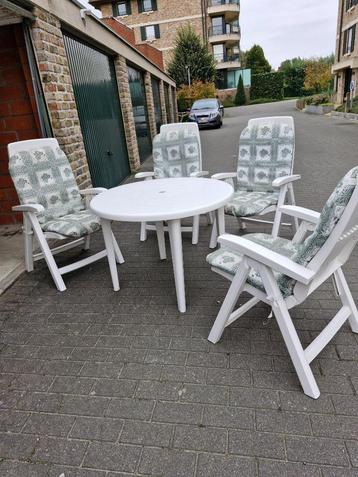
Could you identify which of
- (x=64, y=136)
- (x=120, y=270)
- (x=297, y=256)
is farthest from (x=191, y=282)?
(x=64, y=136)

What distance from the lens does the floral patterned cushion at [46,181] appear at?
2709 mm

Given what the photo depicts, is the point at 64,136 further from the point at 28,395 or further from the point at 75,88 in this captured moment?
the point at 28,395

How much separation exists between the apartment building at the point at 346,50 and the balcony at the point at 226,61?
39.9ft

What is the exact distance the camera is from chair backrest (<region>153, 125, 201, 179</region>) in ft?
11.8

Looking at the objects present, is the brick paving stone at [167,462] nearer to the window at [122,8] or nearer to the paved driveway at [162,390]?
the paved driveway at [162,390]

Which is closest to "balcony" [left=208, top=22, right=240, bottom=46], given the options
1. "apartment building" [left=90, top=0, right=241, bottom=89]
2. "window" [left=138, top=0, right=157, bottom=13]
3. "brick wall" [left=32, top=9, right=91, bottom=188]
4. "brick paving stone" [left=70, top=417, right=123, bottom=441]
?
"apartment building" [left=90, top=0, right=241, bottom=89]

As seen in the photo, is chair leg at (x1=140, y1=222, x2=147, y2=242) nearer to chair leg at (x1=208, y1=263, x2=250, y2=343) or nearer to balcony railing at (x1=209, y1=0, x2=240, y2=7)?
chair leg at (x1=208, y1=263, x2=250, y2=343)

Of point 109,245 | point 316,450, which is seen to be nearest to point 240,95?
point 109,245

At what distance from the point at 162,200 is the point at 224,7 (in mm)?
32041

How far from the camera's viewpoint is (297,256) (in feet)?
4.62

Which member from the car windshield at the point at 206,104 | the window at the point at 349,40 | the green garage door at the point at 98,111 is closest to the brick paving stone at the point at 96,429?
the green garage door at the point at 98,111

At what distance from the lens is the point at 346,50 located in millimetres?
18859

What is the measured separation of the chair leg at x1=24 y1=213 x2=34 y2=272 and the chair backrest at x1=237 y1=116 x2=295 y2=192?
2.07 metres

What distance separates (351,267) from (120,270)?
1.95m
